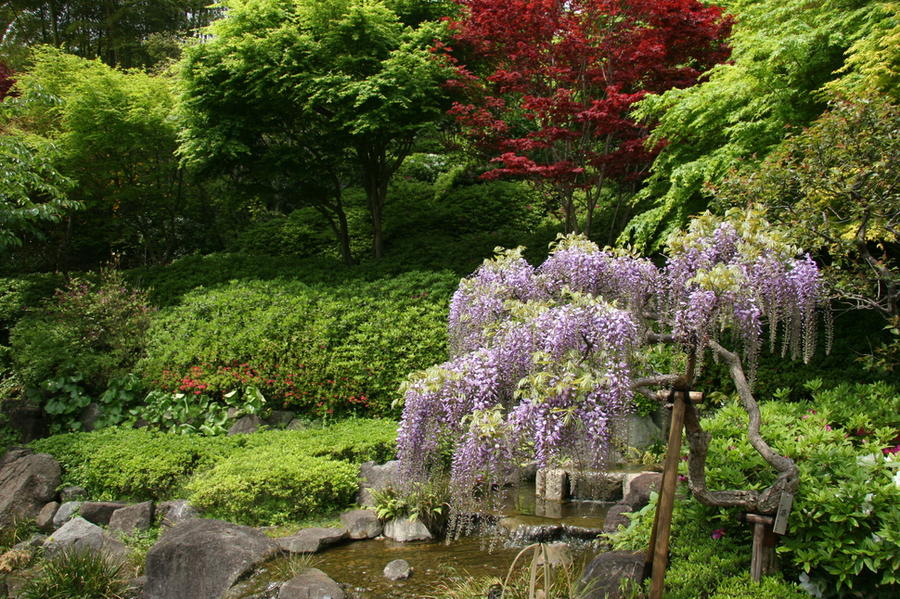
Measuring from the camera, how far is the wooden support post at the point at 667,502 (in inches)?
136

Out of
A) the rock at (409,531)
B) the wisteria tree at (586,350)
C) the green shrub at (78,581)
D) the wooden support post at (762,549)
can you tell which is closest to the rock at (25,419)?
the green shrub at (78,581)

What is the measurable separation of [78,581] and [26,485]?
2.47 m

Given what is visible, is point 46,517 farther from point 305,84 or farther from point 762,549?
point 762,549

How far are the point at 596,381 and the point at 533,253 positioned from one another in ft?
26.1

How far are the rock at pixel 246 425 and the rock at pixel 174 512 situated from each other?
1.82m

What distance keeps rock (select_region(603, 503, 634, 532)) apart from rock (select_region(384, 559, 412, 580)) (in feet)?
5.73

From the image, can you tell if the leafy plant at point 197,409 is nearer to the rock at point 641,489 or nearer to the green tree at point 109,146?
the green tree at point 109,146

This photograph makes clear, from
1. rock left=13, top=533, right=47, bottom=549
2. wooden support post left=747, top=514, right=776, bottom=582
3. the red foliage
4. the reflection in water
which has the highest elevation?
the red foliage

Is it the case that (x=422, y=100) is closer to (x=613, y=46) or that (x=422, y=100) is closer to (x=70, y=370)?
(x=613, y=46)

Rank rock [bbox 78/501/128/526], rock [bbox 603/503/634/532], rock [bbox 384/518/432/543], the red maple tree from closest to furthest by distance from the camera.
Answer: rock [bbox 603/503/634/532], rock [bbox 384/518/432/543], rock [bbox 78/501/128/526], the red maple tree

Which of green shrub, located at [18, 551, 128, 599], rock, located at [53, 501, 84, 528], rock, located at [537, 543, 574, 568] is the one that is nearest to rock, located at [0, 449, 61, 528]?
rock, located at [53, 501, 84, 528]

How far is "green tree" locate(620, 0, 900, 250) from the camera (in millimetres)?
6613

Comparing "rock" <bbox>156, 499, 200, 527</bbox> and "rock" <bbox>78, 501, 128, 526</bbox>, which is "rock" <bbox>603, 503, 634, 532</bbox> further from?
"rock" <bbox>78, 501, 128, 526</bbox>

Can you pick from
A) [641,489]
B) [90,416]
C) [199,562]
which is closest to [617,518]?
[641,489]
